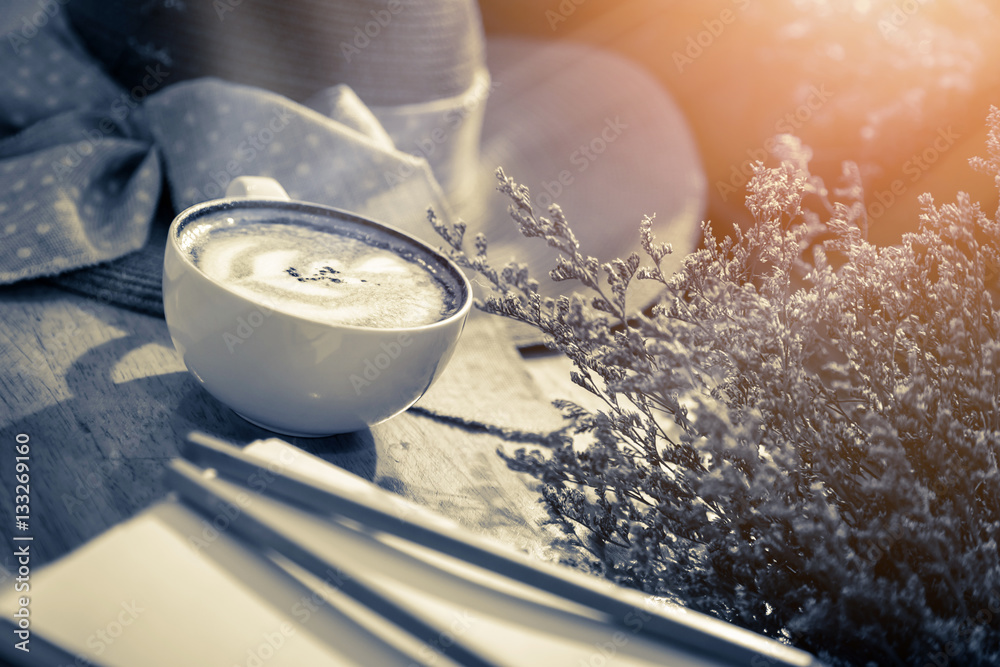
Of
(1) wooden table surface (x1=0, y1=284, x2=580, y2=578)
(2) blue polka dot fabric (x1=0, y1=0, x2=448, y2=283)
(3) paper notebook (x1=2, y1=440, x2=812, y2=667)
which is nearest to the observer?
(3) paper notebook (x1=2, y1=440, x2=812, y2=667)

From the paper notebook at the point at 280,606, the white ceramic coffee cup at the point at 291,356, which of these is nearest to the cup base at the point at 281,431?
the white ceramic coffee cup at the point at 291,356

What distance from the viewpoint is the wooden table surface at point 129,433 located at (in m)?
0.36

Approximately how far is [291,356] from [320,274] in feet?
0.27

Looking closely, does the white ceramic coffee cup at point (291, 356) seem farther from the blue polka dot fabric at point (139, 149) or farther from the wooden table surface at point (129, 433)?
the blue polka dot fabric at point (139, 149)

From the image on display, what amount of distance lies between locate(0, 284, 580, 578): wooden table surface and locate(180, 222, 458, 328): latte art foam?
9 cm

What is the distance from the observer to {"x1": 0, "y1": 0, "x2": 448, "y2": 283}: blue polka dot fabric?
60 cm

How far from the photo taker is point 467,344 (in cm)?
68

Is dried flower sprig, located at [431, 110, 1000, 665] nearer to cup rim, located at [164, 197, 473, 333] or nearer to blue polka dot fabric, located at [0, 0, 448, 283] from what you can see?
cup rim, located at [164, 197, 473, 333]

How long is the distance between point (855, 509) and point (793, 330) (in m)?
0.10

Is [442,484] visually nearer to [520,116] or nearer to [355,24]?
[355,24]

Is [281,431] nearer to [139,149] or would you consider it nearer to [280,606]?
[280,606]

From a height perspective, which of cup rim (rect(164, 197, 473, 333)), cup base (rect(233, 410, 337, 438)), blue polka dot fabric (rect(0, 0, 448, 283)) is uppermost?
cup rim (rect(164, 197, 473, 333))

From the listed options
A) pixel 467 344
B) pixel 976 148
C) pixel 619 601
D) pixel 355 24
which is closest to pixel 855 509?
pixel 619 601

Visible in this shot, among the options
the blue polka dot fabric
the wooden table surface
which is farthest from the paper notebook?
the blue polka dot fabric
